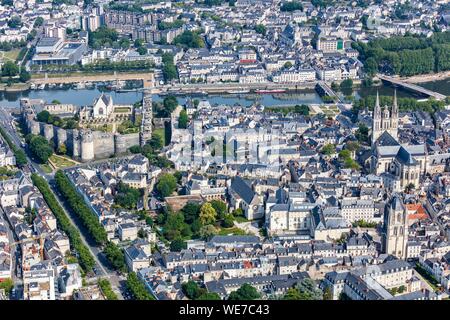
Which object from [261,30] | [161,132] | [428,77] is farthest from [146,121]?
[261,30]

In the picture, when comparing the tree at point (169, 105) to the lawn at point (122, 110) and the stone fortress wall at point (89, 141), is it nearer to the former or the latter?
the lawn at point (122, 110)

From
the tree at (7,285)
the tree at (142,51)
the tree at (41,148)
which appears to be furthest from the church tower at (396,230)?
the tree at (142,51)

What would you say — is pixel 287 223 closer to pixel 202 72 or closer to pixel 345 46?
pixel 202 72

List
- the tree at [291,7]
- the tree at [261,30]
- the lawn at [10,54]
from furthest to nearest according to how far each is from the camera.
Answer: the tree at [291,7]
the tree at [261,30]
the lawn at [10,54]

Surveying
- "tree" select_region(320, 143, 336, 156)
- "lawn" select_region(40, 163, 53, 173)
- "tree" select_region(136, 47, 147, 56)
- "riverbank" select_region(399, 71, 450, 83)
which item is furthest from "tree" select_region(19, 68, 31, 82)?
"riverbank" select_region(399, 71, 450, 83)

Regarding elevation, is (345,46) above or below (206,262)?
above
